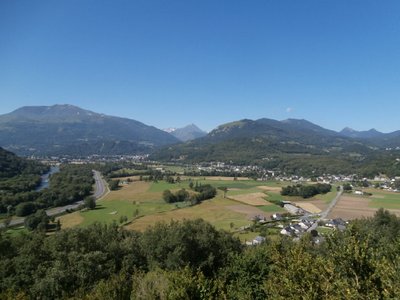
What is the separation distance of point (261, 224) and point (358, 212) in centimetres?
2808

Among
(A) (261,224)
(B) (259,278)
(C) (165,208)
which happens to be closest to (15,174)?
(C) (165,208)

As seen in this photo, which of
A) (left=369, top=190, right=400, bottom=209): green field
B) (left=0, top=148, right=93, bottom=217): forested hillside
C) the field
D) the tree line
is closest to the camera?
the field

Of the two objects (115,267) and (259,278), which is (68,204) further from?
(259,278)

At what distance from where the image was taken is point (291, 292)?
14.2m

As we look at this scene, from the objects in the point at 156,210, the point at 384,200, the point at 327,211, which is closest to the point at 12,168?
the point at 156,210

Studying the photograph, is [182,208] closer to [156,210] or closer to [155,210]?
[156,210]

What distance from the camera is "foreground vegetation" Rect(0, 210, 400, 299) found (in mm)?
13789

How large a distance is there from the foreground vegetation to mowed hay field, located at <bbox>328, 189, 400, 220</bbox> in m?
27.8

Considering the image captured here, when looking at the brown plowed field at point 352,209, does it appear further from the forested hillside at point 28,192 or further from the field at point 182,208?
the forested hillside at point 28,192

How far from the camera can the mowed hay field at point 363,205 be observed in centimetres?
7694

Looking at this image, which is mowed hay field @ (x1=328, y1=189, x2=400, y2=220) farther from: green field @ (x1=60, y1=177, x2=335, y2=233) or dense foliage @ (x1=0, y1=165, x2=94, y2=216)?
dense foliage @ (x1=0, y1=165, x2=94, y2=216)

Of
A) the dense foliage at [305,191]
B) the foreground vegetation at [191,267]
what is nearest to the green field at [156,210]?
the dense foliage at [305,191]

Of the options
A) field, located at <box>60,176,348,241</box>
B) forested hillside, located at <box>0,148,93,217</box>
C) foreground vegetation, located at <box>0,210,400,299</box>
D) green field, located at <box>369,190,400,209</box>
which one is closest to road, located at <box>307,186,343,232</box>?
field, located at <box>60,176,348,241</box>

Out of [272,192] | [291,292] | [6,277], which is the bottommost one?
[272,192]
